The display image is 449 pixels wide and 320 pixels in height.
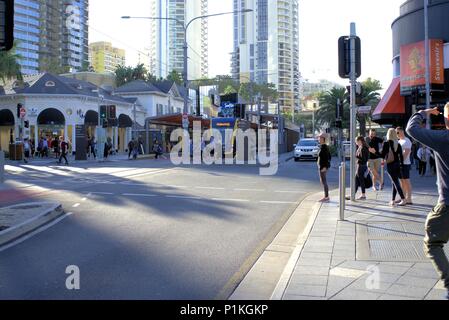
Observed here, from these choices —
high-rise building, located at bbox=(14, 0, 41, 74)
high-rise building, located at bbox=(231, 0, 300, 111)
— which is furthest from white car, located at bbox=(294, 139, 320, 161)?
high-rise building, located at bbox=(14, 0, 41, 74)

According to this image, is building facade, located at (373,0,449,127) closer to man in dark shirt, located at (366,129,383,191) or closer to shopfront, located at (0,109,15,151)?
man in dark shirt, located at (366,129,383,191)

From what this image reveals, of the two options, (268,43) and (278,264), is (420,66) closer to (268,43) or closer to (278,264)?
(278,264)

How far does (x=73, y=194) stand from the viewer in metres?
13.4

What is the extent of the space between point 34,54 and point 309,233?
12312 centimetres

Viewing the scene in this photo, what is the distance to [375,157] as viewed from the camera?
13.8 m

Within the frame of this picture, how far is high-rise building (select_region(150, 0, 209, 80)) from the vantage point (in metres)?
48.3

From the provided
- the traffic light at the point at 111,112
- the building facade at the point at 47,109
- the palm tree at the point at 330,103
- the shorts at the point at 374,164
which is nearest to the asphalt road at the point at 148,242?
the shorts at the point at 374,164

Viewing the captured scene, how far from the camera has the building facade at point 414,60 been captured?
2634 centimetres

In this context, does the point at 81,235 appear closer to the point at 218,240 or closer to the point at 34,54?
the point at 218,240

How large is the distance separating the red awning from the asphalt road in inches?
652

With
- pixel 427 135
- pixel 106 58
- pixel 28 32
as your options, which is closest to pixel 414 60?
pixel 427 135

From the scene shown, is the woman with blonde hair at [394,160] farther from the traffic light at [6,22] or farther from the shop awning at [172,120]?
the shop awning at [172,120]

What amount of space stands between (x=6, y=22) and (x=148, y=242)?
13.8 ft
